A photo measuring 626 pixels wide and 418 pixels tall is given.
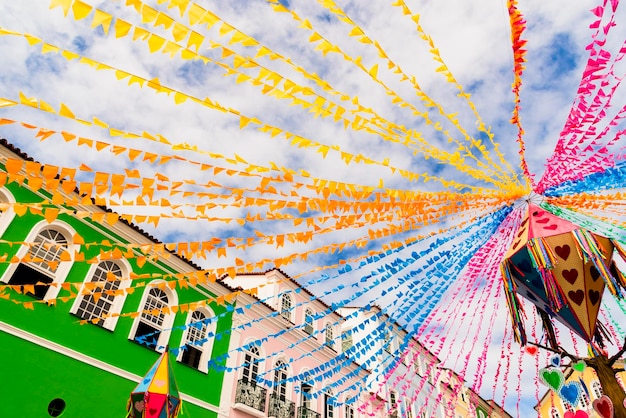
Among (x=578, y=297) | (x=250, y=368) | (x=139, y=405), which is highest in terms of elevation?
(x=250, y=368)

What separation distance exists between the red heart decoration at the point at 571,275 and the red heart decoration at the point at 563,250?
6.9 inches

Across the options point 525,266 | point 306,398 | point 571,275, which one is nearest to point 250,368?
point 306,398

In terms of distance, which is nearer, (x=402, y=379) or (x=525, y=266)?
(x=525, y=266)

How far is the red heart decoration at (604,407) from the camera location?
4730mm

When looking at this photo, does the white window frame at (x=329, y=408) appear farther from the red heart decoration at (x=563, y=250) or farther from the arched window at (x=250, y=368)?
the red heart decoration at (x=563, y=250)

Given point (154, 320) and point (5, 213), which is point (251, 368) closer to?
point (154, 320)

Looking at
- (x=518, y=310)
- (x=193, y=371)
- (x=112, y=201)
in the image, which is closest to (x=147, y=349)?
(x=193, y=371)

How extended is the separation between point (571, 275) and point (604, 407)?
1.57 m

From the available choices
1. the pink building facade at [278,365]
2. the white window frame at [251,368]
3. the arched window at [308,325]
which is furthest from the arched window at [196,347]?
the arched window at [308,325]

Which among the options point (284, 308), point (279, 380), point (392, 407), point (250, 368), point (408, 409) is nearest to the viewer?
point (250, 368)

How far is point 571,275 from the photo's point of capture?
5.27 m

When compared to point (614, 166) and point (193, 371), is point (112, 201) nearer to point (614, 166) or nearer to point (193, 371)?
point (614, 166)

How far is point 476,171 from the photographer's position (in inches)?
238

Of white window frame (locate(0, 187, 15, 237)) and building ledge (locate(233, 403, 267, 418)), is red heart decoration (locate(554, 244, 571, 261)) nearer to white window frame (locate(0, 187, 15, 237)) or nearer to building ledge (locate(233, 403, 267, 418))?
building ledge (locate(233, 403, 267, 418))
